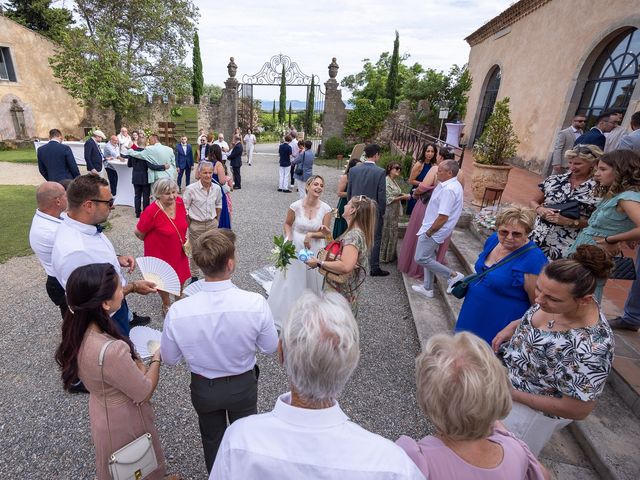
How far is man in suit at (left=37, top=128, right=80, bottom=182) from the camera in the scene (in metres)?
6.45

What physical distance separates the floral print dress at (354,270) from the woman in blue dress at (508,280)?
1.01 metres

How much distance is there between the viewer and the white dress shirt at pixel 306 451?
99cm

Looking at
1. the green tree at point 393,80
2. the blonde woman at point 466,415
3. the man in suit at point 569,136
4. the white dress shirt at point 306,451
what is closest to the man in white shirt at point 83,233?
the white dress shirt at point 306,451

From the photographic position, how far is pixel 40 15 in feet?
73.6

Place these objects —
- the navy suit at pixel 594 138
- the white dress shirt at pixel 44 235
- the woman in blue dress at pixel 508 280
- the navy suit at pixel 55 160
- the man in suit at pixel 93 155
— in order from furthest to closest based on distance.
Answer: the man in suit at pixel 93 155 < the navy suit at pixel 55 160 < the navy suit at pixel 594 138 < the white dress shirt at pixel 44 235 < the woman in blue dress at pixel 508 280

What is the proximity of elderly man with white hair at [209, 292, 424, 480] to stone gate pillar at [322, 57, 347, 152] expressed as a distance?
18.7 metres

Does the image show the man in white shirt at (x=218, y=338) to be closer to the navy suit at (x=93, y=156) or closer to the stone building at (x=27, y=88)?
the navy suit at (x=93, y=156)

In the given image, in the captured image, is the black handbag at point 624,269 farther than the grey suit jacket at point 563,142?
No

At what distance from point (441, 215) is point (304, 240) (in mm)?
1784

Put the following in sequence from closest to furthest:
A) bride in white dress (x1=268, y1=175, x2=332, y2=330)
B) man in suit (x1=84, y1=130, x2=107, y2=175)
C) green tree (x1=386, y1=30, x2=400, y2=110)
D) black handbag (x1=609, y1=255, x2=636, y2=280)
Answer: black handbag (x1=609, y1=255, x2=636, y2=280)
bride in white dress (x1=268, y1=175, x2=332, y2=330)
man in suit (x1=84, y1=130, x2=107, y2=175)
green tree (x1=386, y1=30, x2=400, y2=110)

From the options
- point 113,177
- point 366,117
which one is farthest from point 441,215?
point 366,117

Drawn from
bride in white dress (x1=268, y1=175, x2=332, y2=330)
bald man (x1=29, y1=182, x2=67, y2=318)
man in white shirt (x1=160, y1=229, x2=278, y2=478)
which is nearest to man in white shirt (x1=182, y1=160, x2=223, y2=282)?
bride in white dress (x1=268, y1=175, x2=332, y2=330)

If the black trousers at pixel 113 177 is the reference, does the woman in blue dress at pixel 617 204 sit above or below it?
above

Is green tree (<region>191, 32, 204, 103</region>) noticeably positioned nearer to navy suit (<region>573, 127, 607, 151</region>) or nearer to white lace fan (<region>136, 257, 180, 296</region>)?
navy suit (<region>573, 127, 607, 151</region>)
